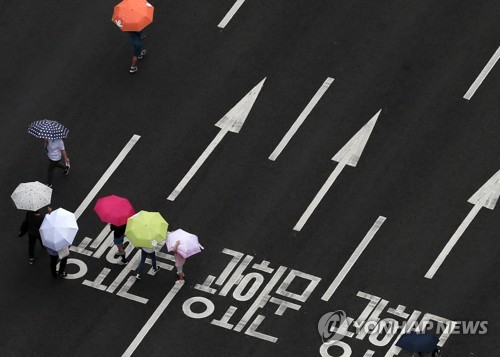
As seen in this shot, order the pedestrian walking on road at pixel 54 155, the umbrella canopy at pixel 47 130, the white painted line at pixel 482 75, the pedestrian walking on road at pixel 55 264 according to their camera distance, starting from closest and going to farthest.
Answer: the pedestrian walking on road at pixel 55 264 → the umbrella canopy at pixel 47 130 → the pedestrian walking on road at pixel 54 155 → the white painted line at pixel 482 75

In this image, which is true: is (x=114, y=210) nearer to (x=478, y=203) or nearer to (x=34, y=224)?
(x=34, y=224)

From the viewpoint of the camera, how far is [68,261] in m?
54.0

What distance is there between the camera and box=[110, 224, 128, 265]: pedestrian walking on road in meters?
52.9

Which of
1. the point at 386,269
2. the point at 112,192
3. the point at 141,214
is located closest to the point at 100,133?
the point at 112,192

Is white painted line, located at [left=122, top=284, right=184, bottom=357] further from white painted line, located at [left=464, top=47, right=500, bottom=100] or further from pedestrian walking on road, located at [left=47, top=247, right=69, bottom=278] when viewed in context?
white painted line, located at [left=464, top=47, right=500, bottom=100]

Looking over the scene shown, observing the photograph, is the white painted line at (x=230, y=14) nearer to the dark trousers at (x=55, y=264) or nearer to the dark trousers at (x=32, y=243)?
the dark trousers at (x=32, y=243)

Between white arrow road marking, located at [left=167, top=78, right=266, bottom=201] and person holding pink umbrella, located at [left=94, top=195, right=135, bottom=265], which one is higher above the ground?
white arrow road marking, located at [left=167, top=78, right=266, bottom=201]

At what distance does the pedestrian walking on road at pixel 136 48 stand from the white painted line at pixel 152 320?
873 centimetres

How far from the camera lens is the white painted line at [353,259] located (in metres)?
53.1

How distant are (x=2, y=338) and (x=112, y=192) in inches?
234


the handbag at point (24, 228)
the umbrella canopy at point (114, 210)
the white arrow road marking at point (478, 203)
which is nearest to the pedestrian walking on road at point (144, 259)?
the umbrella canopy at point (114, 210)

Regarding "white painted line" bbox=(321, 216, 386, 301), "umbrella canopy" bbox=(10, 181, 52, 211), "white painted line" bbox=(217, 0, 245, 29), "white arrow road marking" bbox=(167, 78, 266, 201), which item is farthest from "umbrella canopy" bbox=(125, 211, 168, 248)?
"white painted line" bbox=(217, 0, 245, 29)

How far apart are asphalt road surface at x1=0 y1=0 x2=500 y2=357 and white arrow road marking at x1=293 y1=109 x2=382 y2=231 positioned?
0.05 m

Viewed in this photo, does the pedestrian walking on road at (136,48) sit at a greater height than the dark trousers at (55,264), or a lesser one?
greater
